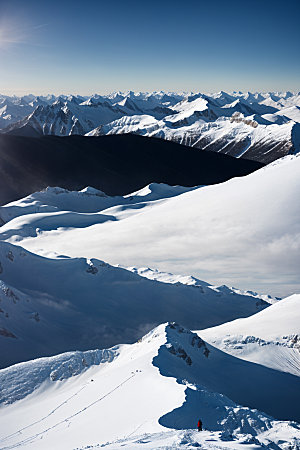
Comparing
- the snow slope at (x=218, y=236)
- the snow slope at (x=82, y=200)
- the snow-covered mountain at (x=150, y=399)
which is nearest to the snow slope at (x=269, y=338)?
the snow-covered mountain at (x=150, y=399)

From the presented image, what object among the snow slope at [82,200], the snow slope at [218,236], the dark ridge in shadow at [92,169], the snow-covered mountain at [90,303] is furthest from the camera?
the dark ridge in shadow at [92,169]

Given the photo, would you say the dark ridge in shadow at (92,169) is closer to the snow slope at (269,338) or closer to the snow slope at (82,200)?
the snow slope at (82,200)

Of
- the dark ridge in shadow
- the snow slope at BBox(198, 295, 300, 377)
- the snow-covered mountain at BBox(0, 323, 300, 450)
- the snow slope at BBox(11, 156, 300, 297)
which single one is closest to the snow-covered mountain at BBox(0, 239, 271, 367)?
the snow slope at BBox(11, 156, 300, 297)

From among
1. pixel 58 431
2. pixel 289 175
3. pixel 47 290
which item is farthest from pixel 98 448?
pixel 289 175

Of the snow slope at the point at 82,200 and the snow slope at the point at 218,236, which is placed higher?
the snow slope at the point at 82,200

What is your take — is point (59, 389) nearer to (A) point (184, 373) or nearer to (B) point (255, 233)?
(A) point (184, 373)

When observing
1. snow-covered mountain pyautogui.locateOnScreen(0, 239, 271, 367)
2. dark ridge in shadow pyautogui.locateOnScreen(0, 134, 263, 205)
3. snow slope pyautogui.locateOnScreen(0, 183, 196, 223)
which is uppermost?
dark ridge in shadow pyautogui.locateOnScreen(0, 134, 263, 205)

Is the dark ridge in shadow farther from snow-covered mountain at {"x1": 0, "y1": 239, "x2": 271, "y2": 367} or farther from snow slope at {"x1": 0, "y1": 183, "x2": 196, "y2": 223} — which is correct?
snow-covered mountain at {"x1": 0, "y1": 239, "x2": 271, "y2": 367}
